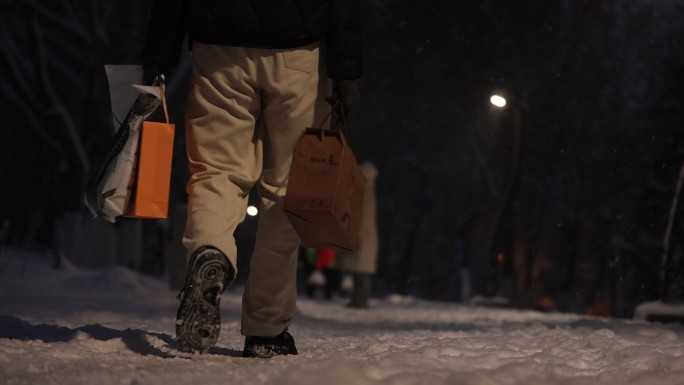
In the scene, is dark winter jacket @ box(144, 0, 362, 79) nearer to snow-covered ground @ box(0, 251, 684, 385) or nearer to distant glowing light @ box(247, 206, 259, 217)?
snow-covered ground @ box(0, 251, 684, 385)

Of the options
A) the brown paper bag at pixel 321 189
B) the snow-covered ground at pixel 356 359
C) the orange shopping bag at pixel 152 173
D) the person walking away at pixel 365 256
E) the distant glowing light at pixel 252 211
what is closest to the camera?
the snow-covered ground at pixel 356 359

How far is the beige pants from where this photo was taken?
5375 mm

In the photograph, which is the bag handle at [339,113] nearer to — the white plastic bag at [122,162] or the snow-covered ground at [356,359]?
the white plastic bag at [122,162]

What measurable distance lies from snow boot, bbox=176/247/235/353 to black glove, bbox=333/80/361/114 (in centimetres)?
98

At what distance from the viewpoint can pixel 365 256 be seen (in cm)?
1614

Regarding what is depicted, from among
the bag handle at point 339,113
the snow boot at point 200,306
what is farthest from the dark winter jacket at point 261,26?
the snow boot at point 200,306

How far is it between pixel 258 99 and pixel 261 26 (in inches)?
12.8

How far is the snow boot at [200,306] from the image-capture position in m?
4.91

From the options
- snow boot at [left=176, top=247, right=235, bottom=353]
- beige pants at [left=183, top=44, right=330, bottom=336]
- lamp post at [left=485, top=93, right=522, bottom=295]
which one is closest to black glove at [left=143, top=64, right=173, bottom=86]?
beige pants at [left=183, top=44, right=330, bottom=336]

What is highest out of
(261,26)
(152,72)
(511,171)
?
(511,171)

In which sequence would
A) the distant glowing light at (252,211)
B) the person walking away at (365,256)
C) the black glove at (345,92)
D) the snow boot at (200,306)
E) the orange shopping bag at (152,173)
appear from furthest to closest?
the distant glowing light at (252,211) < the person walking away at (365,256) < the black glove at (345,92) < the orange shopping bag at (152,173) < the snow boot at (200,306)

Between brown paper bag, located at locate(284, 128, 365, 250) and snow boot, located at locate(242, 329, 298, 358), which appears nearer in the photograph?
brown paper bag, located at locate(284, 128, 365, 250)

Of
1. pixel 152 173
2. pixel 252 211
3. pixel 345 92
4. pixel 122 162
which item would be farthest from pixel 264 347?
pixel 252 211

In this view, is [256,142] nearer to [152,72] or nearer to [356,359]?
[152,72]
